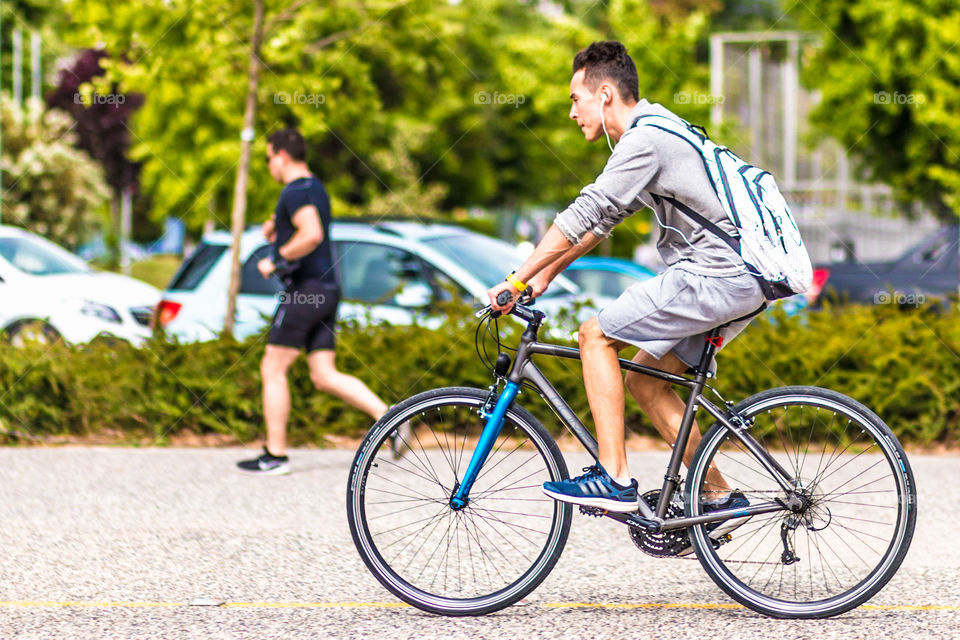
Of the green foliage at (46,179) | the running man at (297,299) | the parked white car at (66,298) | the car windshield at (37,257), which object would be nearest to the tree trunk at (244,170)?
the parked white car at (66,298)

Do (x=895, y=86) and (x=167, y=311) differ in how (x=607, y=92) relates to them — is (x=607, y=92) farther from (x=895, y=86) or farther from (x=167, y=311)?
(x=895, y=86)

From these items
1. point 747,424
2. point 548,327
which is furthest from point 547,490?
point 548,327

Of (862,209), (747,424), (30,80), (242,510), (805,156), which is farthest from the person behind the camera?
(30,80)

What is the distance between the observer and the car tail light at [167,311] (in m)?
9.14

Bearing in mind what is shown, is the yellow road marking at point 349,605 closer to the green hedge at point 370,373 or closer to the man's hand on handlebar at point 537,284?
the man's hand on handlebar at point 537,284

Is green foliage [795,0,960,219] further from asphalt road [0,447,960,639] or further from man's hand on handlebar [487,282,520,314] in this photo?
man's hand on handlebar [487,282,520,314]

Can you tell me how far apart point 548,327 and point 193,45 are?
518 centimetres

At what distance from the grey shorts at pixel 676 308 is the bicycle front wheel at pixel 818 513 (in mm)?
320

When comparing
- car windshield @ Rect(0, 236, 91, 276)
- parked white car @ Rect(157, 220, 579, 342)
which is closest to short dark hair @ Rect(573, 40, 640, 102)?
parked white car @ Rect(157, 220, 579, 342)

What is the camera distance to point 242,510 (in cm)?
595

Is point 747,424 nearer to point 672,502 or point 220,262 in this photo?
point 672,502

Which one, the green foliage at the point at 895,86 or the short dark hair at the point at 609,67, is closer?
the short dark hair at the point at 609,67

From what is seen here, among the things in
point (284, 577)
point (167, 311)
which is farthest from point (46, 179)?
point (284, 577)

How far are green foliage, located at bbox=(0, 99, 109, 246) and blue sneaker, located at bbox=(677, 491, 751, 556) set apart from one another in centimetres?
2552
